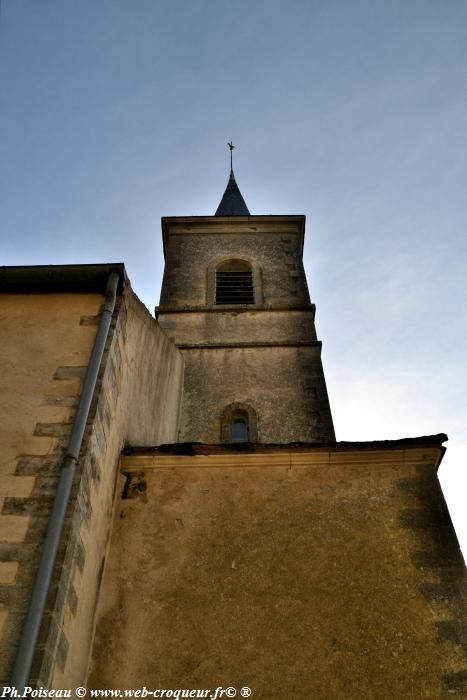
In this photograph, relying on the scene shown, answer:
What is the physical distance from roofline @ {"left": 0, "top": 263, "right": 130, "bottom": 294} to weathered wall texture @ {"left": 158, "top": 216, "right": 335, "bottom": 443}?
3.49 meters

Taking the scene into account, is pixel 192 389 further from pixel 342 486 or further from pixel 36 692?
pixel 36 692

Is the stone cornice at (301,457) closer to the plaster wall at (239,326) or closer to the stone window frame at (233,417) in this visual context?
the stone window frame at (233,417)

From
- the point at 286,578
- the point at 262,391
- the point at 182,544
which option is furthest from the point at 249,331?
the point at 286,578

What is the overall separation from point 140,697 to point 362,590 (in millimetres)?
1819

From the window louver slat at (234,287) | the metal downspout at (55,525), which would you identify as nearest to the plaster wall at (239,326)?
the window louver slat at (234,287)

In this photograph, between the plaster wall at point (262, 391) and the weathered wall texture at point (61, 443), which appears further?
the plaster wall at point (262, 391)

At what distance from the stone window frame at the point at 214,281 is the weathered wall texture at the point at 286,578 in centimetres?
567

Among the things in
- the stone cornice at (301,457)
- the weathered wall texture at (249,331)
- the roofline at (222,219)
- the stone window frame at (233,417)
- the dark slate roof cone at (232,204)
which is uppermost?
the dark slate roof cone at (232,204)

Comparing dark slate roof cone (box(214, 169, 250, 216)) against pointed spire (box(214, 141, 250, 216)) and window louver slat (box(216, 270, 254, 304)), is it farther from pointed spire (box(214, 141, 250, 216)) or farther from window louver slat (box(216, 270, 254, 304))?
window louver slat (box(216, 270, 254, 304))

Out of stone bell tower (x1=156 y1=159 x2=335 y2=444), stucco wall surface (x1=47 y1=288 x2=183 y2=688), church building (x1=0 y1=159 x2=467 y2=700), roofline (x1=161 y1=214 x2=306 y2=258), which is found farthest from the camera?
roofline (x1=161 y1=214 x2=306 y2=258)

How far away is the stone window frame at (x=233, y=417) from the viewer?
328 inches

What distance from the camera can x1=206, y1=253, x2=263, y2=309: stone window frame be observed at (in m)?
10.6

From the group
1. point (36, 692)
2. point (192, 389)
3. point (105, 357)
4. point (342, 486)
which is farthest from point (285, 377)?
point (36, 692)

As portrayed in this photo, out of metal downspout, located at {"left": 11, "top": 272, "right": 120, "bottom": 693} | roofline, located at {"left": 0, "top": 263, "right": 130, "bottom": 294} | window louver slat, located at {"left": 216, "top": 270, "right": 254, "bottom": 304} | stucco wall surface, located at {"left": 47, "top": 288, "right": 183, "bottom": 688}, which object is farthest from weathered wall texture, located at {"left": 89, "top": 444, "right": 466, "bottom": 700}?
window louver slat, located at {"left": 216, "top": 270, "right": 254, "bottom": 304}
